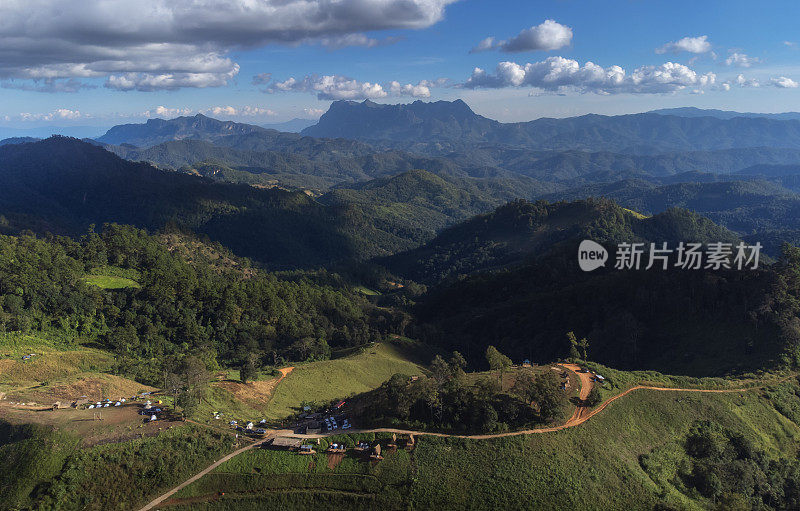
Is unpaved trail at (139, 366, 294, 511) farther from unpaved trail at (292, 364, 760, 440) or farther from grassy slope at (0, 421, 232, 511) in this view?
unpaved trail at (292, 364, 760, 440)

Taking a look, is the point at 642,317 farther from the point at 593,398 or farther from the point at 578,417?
the point at 578,417

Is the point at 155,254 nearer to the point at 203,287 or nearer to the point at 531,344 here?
the point at 203,287

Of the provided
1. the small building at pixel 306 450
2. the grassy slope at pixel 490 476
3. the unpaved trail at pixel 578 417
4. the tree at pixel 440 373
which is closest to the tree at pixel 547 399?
the unpaved trail at pixel 578 417

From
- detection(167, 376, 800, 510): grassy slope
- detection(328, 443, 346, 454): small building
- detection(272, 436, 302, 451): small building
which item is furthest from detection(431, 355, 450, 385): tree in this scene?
detection(272, 436, 302, 451): small building

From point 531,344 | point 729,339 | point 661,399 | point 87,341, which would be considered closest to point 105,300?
point 87,341

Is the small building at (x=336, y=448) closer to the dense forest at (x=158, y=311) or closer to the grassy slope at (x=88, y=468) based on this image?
the grassy slope at (x=88, y=468)

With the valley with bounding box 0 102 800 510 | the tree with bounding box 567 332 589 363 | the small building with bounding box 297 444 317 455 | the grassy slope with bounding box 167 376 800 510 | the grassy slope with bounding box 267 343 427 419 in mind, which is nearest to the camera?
the grassy slope with bounding box 167 376 800 510

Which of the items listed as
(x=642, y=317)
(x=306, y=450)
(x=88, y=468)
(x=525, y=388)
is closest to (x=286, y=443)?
(x=306, y=450)
